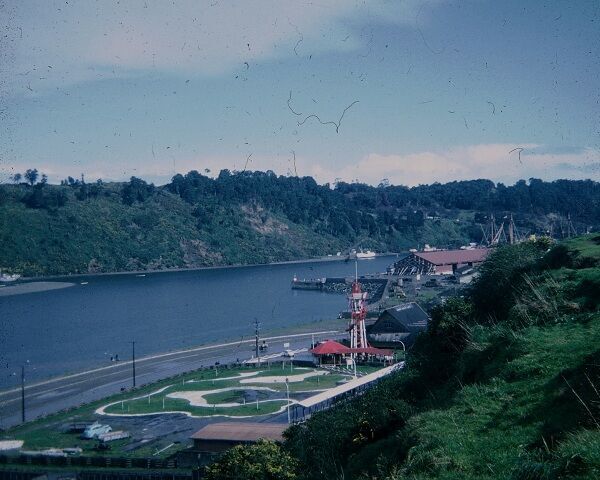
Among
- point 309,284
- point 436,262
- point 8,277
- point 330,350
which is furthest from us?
point 309,284

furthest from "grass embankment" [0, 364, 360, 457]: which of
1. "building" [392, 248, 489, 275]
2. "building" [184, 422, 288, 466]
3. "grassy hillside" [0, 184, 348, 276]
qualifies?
"grassy hillside" [0, 184, 348, 276]

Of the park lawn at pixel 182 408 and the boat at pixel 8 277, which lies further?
the boat at pixel 8 277

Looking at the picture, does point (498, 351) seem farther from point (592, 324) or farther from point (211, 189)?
point (211, 189)

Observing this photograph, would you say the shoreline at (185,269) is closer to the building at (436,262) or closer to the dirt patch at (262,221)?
the dirt patch at (262,221)

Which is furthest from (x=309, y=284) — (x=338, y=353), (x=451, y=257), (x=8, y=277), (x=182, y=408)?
(x=182, y=408)

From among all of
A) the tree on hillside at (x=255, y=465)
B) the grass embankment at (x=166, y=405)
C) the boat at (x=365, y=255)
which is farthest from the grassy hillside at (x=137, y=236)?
the tree on hillside at (x=255, y=465)

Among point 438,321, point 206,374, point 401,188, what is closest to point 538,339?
point 438,321

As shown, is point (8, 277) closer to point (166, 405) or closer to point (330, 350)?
point (330, 350)
